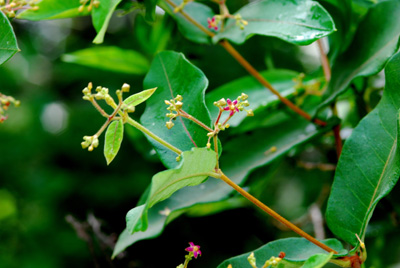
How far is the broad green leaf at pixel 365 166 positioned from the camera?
87cm

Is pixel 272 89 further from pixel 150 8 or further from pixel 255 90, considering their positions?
pixel 150 8

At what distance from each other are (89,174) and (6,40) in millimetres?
1677

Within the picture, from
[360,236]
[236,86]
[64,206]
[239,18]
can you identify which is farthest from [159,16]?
[64,206]

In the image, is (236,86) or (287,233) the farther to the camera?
(287,233)

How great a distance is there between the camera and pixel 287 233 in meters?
2.03

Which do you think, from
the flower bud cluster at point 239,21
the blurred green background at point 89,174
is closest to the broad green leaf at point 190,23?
the flower bud cluster at point 239,21

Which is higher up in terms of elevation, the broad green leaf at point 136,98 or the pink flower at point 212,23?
the broad green leaf at point 136,98

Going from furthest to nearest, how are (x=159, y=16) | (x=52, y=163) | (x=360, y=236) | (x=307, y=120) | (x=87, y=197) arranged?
(x=52, y=163) → (x=87, y=197) → (x=159, y=16) → (x=307, y=120) → (x=360, y=236)

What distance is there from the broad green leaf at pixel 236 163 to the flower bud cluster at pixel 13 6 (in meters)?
0.56

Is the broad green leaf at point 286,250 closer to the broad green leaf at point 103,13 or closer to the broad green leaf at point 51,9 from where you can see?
the broad green leaf at point 103,13

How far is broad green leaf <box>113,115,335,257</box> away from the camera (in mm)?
1096

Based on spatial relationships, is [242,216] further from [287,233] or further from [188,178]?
[188,178]

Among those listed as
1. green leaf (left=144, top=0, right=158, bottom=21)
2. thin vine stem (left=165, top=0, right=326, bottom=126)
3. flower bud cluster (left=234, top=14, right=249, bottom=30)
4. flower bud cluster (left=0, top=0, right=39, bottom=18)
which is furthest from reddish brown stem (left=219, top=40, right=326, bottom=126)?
flower bud cluster (left=0, top=0, right=39, bottom=18)

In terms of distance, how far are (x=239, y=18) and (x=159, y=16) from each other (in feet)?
1.99
